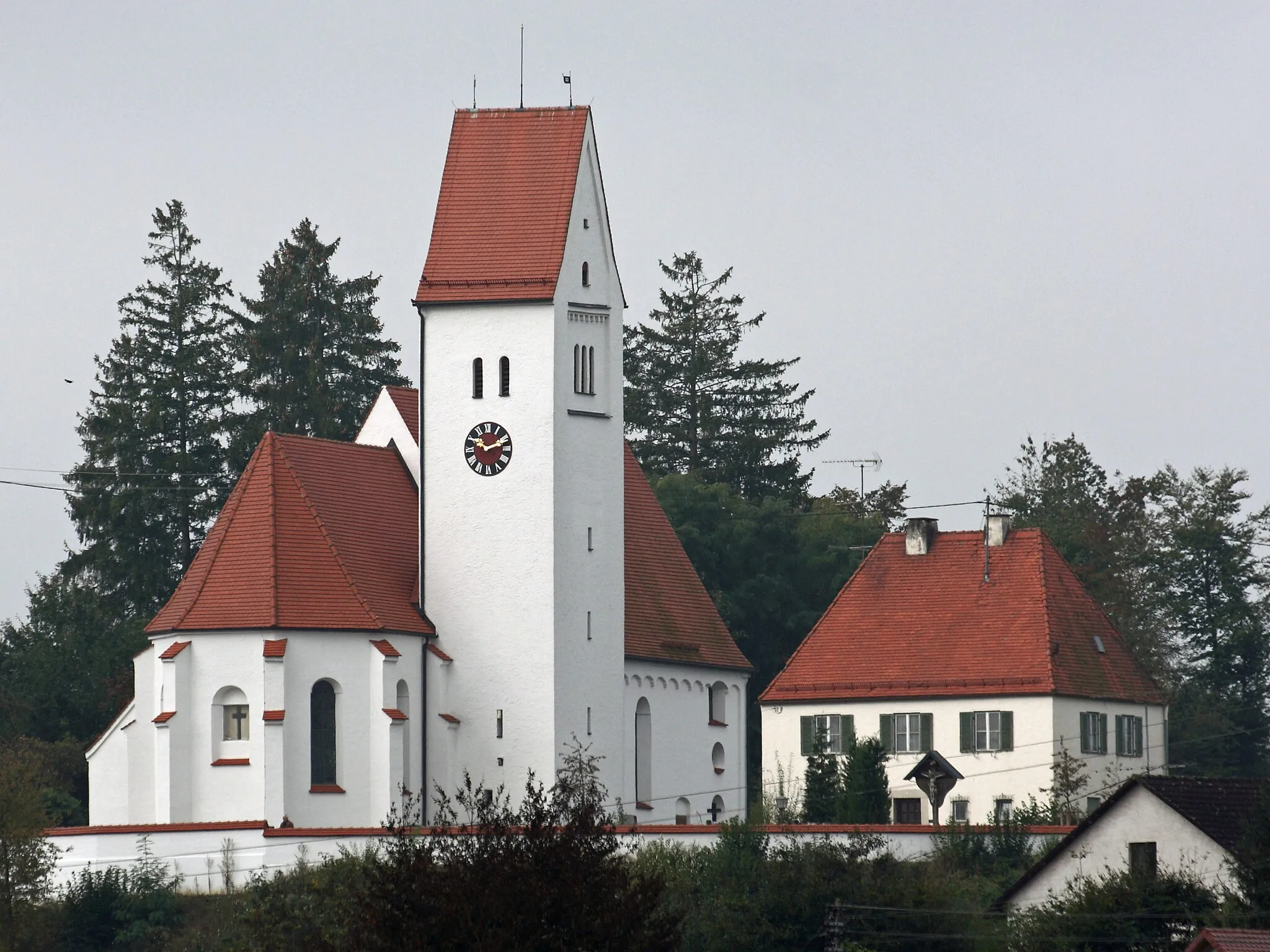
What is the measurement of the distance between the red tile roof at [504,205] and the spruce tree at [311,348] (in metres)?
24.9

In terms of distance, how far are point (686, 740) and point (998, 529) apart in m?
9.86

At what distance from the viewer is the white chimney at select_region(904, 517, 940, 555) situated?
7219 cm

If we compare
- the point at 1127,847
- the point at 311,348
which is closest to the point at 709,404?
the point at 311,348

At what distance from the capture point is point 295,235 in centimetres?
9069

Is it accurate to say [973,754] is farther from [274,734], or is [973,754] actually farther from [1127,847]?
[1127,847]

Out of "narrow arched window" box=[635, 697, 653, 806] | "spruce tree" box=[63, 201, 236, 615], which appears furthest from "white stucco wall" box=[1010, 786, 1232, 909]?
"spruce tree" box=[63, 201, 236, 615]

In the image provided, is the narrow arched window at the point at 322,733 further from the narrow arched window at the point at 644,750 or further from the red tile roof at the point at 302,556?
the narrow arched window at the point at 644,750

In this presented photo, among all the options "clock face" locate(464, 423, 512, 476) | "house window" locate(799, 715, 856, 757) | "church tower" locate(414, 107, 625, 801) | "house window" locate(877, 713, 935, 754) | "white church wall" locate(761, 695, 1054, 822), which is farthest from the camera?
"house window" locate(799, 715, 856, 757)

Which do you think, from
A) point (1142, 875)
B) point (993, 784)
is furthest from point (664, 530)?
point (1142, 875)

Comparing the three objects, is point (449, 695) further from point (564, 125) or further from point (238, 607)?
point (564, 125)

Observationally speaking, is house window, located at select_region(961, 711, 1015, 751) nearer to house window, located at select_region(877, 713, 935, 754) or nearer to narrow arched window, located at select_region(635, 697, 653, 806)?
house window, located at select_region(877, 713, 935, 754)

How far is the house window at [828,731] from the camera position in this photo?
69500 mm

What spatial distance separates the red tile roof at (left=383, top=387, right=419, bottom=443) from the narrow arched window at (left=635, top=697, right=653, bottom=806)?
813 cm

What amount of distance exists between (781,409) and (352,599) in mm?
41978
